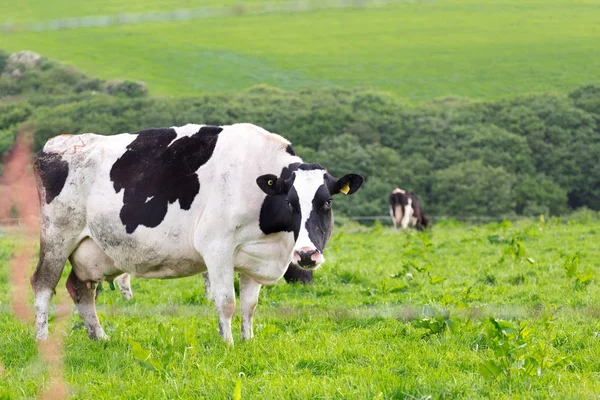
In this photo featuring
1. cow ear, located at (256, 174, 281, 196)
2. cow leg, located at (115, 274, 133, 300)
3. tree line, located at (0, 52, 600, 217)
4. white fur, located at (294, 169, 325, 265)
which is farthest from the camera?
tree line, located at (0, 52, 600, 217)

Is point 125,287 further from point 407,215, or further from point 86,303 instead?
point 407,215

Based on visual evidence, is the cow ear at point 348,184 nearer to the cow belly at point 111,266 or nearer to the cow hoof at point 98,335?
the cow belly at point 111,266

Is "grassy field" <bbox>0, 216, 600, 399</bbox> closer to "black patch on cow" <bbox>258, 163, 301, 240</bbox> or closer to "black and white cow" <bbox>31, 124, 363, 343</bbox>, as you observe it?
"black and white cow" <bbox>31, 124, 363, 343</bbox>

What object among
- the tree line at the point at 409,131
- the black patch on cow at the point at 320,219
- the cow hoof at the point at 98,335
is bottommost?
the tree line at the point at 409,131

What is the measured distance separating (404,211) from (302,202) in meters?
23.8

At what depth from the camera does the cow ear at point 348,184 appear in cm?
791

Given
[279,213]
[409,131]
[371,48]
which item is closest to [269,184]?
[279,213]

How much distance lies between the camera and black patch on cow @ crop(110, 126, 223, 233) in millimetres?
8117

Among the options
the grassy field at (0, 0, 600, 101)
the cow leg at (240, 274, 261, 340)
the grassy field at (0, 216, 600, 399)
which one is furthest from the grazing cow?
the cow leg at (240, 274, 261, 340)

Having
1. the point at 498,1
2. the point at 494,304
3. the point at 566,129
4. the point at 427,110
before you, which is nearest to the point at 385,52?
the point at 566,129

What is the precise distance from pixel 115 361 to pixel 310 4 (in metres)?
4.28

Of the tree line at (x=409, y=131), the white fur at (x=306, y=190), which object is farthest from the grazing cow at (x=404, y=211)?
the white fur at (x=306, y=190)

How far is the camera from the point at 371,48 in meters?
34.3

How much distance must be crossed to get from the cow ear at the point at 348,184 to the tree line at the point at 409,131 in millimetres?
34350
